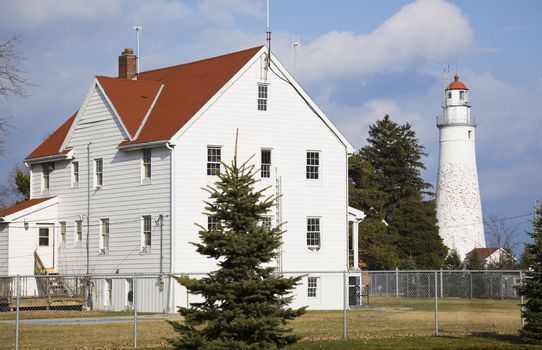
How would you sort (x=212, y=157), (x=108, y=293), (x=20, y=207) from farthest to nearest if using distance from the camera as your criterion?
(x=20, y=207) < (x=108, y=293) < (x=212, y=157)

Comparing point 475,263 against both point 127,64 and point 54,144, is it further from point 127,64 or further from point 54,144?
point 54,144

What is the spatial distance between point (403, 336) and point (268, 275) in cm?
1310

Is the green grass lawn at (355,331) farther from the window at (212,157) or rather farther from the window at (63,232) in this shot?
the window at (63,232)

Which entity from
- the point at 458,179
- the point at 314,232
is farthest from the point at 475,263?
the point at 314,232

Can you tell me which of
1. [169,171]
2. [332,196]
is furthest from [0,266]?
[332,196]

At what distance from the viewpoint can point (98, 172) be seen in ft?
167

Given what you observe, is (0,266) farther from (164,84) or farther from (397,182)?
Answer: (397,182)

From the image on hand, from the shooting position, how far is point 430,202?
85000 mm

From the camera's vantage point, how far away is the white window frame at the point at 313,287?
166 feet

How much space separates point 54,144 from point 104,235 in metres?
7.20

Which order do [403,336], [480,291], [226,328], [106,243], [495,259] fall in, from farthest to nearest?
[495,259] → [480,291] → [106,243] → [403,336] → [226,328]

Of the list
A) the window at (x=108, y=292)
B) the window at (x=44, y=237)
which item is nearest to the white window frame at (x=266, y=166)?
the window at (x=108, y=292)

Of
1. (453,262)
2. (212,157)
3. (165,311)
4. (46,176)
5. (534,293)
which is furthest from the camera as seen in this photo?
(453,262)

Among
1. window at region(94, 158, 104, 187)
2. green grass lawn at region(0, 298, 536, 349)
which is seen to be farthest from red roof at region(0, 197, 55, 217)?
green grass lawn at region(0, 298, 536, 349)
